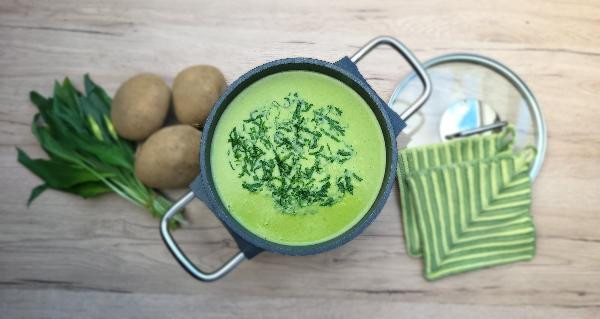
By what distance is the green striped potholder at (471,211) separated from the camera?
843 mm

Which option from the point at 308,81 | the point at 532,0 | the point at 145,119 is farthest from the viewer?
the point at 532,0

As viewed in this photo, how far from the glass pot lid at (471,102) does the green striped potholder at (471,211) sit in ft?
0.19

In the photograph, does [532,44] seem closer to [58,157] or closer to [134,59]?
[134,59]

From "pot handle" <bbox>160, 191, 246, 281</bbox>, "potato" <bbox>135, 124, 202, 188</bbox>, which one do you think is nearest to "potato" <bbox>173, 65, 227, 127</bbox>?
"potato" <bbox>135, 124, 202, 188</bbox>

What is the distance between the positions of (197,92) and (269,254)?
301mm

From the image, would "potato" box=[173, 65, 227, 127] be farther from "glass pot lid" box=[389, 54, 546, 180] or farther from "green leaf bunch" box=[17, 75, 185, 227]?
"glass pot lid" box=[389, 54, 546, 180]

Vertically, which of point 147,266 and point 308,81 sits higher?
point 308,81

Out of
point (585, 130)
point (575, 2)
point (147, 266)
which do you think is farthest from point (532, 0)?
point (147, 266)

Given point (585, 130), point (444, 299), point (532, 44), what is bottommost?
point (444, 299)

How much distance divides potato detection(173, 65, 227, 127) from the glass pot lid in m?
0.30

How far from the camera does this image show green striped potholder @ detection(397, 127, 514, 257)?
843mm

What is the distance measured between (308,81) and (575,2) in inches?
22.5

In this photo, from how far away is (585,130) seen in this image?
894 millimetres

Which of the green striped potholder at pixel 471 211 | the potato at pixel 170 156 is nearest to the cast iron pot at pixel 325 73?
the potato at pixel 170 156
